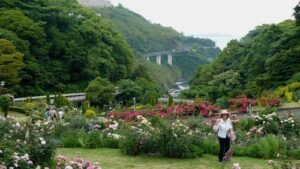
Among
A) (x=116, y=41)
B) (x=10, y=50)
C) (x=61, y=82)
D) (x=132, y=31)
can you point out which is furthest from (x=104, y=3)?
(x=10, y=50)

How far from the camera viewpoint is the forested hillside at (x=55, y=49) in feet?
158

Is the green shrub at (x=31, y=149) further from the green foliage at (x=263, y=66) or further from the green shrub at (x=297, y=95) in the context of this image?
the green foliage at (x=263, y=66)

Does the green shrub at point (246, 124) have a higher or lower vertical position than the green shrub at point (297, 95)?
lower

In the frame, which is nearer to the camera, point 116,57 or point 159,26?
point 116,57

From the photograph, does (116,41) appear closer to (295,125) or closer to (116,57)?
(116,57)

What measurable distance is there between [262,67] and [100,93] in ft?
47.5

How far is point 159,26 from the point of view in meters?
166

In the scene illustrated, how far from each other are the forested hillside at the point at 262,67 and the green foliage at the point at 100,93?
8.64m

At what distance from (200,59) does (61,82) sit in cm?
10073

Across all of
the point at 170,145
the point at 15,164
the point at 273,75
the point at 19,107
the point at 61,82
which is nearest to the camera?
the point at 15,164

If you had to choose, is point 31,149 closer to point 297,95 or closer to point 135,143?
point 135,143

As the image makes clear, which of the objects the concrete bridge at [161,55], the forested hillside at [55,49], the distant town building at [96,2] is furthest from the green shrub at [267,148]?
the distant town building at [96,2]

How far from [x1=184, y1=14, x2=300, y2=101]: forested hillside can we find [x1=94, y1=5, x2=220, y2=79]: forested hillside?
79253 mm

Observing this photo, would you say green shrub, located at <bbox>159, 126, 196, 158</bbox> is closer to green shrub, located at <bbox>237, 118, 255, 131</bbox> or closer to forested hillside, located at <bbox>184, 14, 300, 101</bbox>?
green shrub, located at <bbox>237, 118, 255, 131</bbox>
